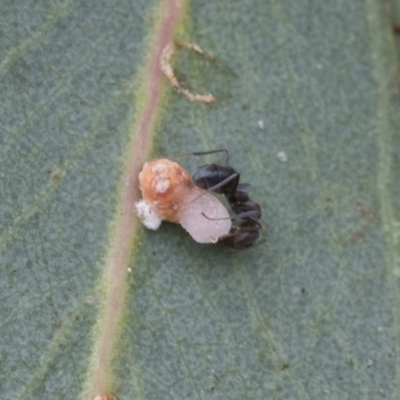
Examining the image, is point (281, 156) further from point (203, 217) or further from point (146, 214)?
Answer: point (146, 214)

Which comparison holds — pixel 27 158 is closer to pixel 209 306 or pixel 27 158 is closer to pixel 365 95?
pixel 209 306

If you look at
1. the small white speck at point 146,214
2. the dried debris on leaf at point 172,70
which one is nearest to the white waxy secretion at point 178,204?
the small white speck at point 146,214

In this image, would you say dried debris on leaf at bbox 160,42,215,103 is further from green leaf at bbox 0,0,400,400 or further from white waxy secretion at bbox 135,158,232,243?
white waxy secretion at bbox 135,158,232,243

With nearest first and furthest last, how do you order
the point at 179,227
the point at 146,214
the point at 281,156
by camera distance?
1. the point at 146,214
2. the point at 179,227
3. the point at 281,156

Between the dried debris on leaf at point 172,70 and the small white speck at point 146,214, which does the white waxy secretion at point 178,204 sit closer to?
the small white speck at point 146,214

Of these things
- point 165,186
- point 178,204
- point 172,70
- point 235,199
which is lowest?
point 235,199

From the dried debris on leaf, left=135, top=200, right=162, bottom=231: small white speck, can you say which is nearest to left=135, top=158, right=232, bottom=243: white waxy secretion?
left=135, top=200, right=162, bottom=231: small white speck

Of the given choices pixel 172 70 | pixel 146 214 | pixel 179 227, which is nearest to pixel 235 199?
pixel 179 227
